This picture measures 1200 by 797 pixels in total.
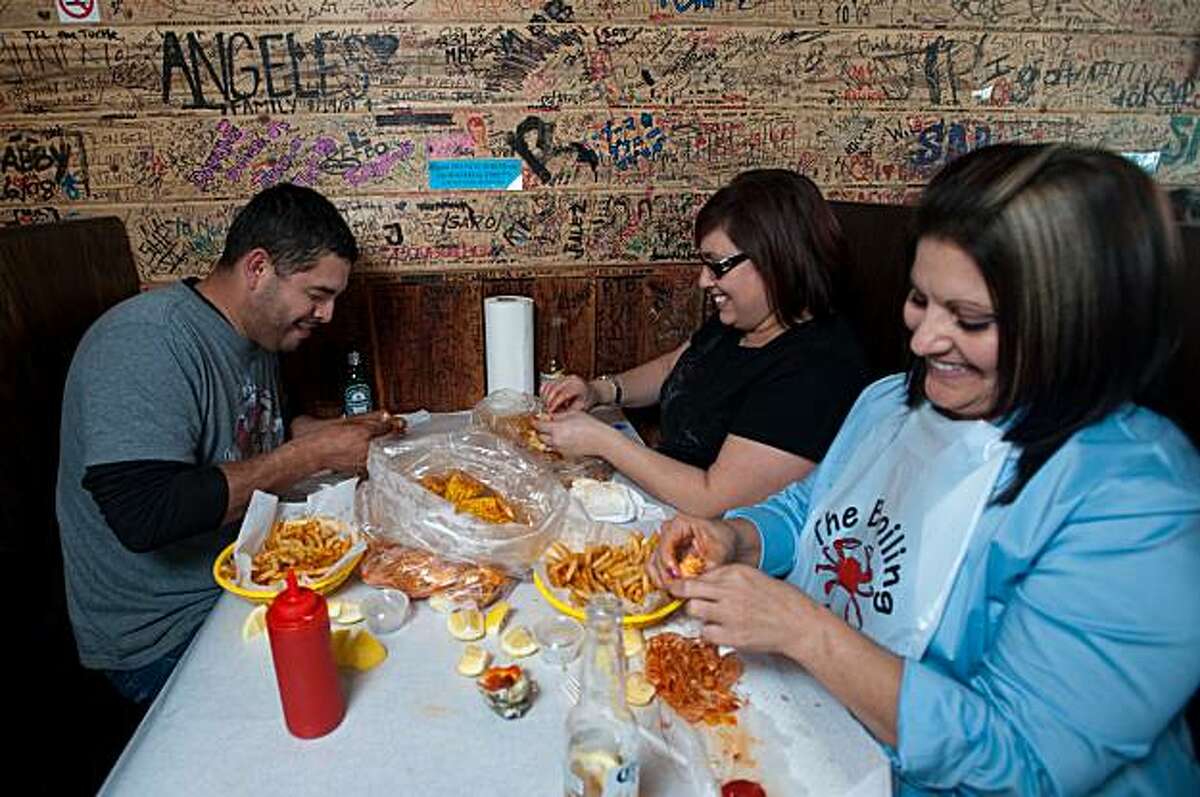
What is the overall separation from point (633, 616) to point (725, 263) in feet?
3.37

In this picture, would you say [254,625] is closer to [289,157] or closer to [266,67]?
[289,157]

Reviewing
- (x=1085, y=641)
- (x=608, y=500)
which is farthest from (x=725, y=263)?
(x=1085, y=641)

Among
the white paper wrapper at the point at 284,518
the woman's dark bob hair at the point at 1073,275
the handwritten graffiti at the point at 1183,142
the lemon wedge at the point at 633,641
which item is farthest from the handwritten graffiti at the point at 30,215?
the handwritten graffiti at the point at 1183,142

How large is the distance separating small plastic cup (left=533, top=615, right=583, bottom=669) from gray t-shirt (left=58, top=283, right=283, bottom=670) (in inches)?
34.4

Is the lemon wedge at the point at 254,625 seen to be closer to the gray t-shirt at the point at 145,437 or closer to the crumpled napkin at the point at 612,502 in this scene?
the gray t-shirt at the point at 145,437

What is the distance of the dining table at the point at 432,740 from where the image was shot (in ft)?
3.10

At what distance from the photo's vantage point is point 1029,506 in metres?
0.96

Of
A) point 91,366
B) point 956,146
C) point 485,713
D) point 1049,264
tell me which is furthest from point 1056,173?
point 956,146

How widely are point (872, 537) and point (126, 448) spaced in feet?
4.87

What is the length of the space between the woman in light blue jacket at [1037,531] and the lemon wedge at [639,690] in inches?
5.3

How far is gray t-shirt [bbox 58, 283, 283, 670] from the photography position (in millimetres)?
1484

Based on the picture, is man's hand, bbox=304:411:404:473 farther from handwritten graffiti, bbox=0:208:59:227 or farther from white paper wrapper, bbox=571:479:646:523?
handwritten graffiti, bbox=0:208:59:227

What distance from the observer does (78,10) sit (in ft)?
7.23

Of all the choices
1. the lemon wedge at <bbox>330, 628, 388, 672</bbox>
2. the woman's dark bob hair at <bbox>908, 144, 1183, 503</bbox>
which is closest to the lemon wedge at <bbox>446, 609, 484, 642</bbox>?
the lemon wedge at <bbox>330, 628, 388, 672</bbox>
